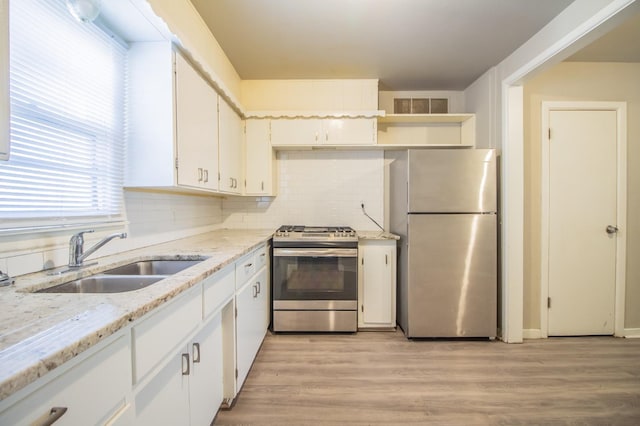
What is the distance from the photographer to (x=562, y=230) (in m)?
2.57

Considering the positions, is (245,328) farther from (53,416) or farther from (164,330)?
(53,416)

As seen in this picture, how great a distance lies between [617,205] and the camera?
8.37 feet

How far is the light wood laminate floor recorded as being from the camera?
1.61m

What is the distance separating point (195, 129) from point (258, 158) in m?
1.06

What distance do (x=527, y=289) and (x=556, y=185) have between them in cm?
100

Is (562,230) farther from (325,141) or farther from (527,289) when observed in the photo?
(325,141)

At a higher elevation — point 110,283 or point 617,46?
point 617,46

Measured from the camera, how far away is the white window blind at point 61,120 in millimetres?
1080

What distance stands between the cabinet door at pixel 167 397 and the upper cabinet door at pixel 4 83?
826 mm

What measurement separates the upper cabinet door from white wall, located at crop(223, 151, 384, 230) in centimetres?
241

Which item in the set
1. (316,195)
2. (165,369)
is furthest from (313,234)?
(165,369)

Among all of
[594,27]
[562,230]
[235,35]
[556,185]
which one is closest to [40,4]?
[235,35]

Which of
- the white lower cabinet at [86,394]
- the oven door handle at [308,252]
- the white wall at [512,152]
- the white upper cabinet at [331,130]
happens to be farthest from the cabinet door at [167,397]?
the white wall at [512,152]

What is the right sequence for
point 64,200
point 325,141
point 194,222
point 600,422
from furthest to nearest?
point 325,141, point 194,222, point 600,422, point 64,200
